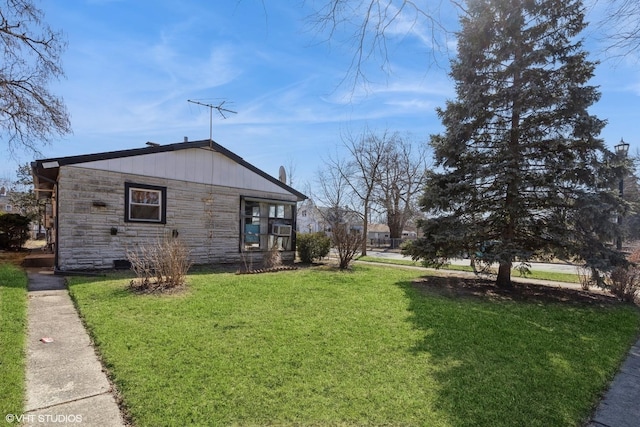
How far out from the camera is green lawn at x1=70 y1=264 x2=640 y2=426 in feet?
9.42

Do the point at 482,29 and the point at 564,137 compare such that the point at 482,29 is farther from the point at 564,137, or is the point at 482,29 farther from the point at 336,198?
the point at 336,198

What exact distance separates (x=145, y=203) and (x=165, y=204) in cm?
57

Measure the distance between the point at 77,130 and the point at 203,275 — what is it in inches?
321

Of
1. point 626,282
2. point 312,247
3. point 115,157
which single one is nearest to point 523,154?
point 626,282

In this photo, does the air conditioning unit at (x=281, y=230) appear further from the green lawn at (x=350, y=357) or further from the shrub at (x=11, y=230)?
the shrub at (x=11, y=230)

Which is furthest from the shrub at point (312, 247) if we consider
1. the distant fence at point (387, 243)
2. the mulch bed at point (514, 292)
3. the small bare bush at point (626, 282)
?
the distant fence at point (387, 243)

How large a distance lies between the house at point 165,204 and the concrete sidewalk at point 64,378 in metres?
4.70

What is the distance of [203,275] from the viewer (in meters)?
9.30

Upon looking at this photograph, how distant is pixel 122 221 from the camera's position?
10031 millimetres

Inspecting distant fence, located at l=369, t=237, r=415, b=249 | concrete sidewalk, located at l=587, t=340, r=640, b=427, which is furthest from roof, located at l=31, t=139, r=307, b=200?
distant fence, located at l=369, t=237, r=415, b=249

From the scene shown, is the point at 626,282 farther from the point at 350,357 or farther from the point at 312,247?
the point at 312,247

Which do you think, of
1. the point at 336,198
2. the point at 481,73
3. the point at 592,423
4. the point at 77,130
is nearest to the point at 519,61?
the point at 481,73

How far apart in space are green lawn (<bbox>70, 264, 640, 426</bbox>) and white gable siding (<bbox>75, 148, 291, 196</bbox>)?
14.4 ft

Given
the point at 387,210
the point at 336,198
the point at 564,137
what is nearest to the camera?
the point at 564,137
